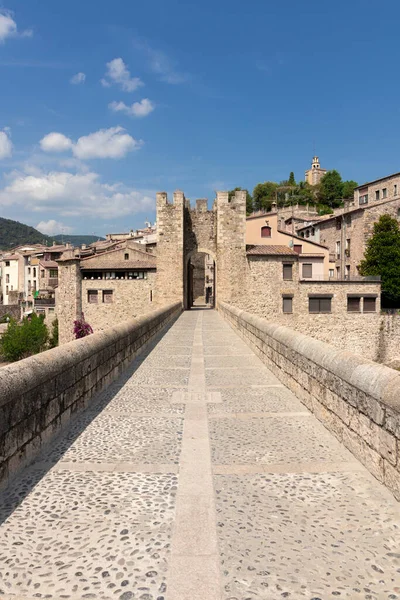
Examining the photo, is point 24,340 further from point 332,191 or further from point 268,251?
point 332,191

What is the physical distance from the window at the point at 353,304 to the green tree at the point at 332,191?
69.5 meters

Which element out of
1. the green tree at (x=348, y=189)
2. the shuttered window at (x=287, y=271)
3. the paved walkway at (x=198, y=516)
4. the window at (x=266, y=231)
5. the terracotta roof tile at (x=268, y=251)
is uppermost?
the green tree at (x=348, y=189)

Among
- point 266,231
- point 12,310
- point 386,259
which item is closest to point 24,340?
point 12,310

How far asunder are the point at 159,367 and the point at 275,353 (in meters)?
2.58

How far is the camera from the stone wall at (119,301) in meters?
38.2

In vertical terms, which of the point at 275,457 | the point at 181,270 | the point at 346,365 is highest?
the point at 181,270

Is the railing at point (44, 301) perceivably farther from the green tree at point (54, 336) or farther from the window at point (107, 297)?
the window at point (107, 297)

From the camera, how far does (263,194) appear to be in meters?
110

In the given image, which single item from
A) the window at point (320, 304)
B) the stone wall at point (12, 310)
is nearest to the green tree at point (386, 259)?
the window at point (320, 304)

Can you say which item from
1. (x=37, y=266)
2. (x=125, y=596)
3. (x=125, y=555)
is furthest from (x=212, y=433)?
(x=37, y=266)

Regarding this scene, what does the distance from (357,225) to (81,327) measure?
→ 29246 mm

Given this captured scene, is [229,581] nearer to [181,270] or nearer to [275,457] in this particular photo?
[275,457]

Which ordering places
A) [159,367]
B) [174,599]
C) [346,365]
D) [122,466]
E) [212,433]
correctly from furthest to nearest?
1. [159,367]
2. [212,433]
3. [346,365]
4. [122,466]
5. [174,599]

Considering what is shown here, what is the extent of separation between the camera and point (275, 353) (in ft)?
28.1
